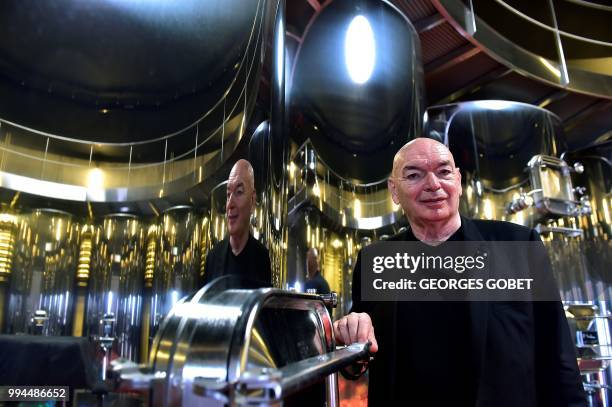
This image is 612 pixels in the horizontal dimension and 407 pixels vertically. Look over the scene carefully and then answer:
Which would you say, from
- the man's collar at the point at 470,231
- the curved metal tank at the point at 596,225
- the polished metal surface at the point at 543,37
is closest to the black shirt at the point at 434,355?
the man's collar at the point at 470,231

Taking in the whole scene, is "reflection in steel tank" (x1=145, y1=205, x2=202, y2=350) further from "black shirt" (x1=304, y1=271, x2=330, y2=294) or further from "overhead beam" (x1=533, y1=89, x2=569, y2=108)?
"overhead beam" (x1=533, y1=89, x2=569, y2=108)

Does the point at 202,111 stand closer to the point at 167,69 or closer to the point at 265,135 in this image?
the point at 167,69

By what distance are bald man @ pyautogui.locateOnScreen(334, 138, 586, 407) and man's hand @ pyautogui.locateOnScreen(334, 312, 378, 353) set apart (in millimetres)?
84

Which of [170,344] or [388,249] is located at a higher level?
[388,249]

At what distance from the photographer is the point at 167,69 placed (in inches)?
21.3

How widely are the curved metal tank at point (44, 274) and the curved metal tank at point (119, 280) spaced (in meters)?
0.02

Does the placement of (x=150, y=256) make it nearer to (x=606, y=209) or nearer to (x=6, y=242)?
(x=6, y=242)

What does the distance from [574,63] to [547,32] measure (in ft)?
1.67

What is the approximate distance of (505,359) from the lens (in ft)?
3.14

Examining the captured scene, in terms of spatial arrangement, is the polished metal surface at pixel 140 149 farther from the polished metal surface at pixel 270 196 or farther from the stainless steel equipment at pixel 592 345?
the stainless steel equipment at pixel 592 345

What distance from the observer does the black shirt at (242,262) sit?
0.59 m

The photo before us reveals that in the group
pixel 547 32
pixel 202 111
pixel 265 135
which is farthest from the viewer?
pixel 547 32

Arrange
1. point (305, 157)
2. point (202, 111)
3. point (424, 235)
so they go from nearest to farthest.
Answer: point (202, 111), point (424, 235), point (305, 157)

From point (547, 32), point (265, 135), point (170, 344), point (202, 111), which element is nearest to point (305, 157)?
point (265, 135)
